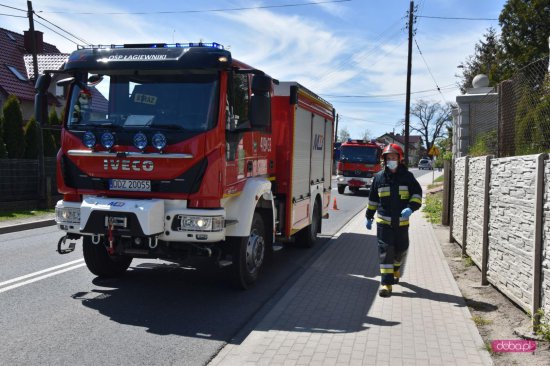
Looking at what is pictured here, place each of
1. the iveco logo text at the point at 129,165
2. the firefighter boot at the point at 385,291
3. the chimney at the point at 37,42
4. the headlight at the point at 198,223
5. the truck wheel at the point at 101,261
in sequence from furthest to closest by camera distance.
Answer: the chimney at the point at 37,42
the truck wheel at the point at 101,261
the firefighter boot at the point at 385,291
the iveco logo text at the point at 129,165
the headlight at the point at 198,223

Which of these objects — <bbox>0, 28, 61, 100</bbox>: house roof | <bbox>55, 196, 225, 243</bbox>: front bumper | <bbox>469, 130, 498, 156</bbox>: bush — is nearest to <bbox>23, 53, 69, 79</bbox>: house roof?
<bbox>0, 28, 61, 100</bbox>: house roof

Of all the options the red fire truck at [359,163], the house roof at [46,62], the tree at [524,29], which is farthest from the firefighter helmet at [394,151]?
the house roof at [46,62]

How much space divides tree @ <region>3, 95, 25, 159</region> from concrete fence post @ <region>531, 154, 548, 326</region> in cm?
1623

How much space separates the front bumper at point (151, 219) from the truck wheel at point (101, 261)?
1.03m

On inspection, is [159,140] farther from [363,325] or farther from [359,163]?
[359,163]

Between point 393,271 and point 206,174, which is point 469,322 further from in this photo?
point 206,174

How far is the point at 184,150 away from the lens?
5594 millimetres

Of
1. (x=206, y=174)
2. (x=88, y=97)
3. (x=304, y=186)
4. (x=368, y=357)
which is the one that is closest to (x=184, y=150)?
(x=206, y=174)

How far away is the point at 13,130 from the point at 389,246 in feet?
47.3

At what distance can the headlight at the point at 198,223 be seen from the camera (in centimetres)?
557

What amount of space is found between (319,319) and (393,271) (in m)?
1.57

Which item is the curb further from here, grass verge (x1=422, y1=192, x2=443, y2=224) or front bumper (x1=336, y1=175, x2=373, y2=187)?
front bumper (x1=336, y1=175, x2=373, y2=187)

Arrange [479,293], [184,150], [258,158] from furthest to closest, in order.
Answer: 1. [258,158]
2. [479,293]
3. [184,150]

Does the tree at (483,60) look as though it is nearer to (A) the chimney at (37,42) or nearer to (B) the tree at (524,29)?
(B) the tree at (524,29)
